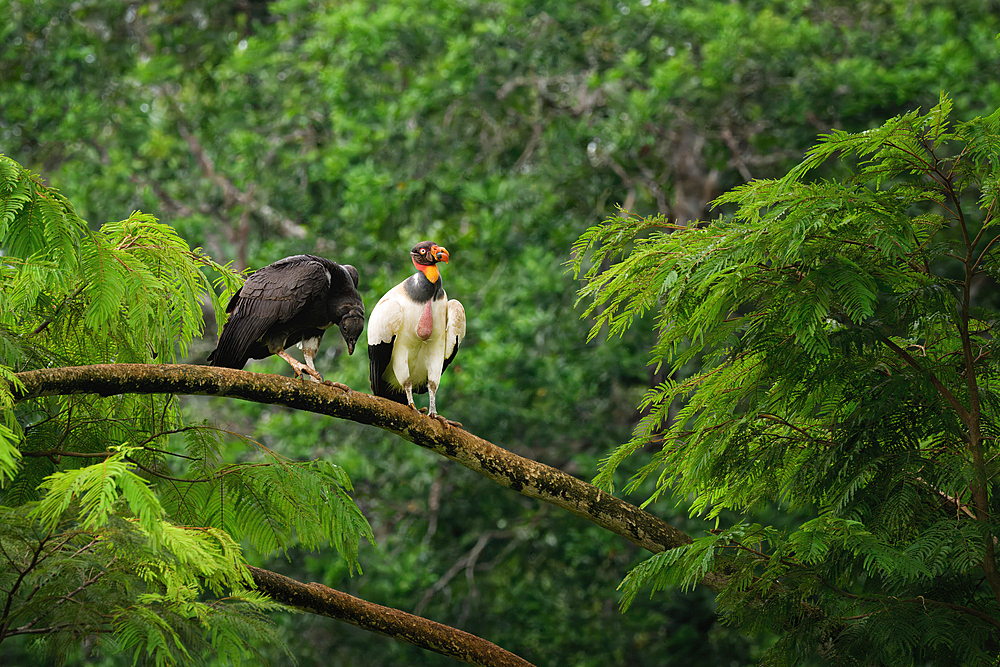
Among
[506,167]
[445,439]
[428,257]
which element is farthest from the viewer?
[506,167]

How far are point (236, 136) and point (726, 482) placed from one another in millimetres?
7726

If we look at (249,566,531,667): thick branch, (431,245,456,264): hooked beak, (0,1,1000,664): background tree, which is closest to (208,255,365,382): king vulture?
(431,245,456,264): hooked beak

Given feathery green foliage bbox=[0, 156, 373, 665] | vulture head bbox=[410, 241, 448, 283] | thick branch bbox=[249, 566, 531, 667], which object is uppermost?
vulture head bbox=[410, 241, 448, 283]

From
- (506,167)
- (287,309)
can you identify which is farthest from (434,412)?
(506,167)

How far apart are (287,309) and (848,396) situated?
2.42 m

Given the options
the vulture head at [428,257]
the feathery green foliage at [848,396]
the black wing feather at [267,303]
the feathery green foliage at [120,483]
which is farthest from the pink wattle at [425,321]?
the feathery green foliage at [848,396]

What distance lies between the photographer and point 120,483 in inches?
92.9

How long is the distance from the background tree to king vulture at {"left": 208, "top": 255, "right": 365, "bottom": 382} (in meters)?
3.96

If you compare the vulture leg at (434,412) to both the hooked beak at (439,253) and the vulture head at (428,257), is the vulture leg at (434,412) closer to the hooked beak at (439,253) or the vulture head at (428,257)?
the vulture head at (428,257)

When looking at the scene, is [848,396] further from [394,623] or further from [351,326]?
[351,326]

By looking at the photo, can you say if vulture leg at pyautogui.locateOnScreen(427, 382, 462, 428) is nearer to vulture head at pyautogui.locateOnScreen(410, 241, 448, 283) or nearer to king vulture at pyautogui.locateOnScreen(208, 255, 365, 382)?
king vulture at pyautogui.locateOnScreen(208, 255, 365, 382)

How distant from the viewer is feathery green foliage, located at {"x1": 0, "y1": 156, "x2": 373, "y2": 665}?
2564mm

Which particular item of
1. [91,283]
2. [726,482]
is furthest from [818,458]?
[91,283]

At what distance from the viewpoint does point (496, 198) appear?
934cm
